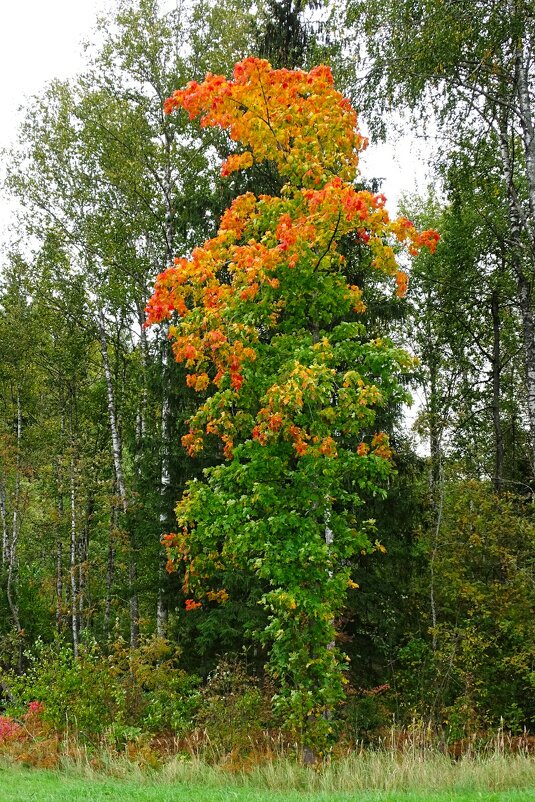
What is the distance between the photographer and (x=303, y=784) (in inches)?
240

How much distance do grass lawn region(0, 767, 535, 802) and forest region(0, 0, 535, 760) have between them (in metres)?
0.86

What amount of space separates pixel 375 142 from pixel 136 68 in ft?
26.9

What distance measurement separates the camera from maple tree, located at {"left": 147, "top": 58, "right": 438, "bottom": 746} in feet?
19.5

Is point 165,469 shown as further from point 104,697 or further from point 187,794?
point 187,794

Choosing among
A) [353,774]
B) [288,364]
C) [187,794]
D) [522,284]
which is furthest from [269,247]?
[522,284]

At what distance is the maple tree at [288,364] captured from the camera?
5.96 meters

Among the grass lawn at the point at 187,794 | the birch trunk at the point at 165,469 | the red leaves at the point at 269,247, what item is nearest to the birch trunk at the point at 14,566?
the birch trunk at the point at 165,469

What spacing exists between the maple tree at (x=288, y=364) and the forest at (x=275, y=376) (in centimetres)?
4

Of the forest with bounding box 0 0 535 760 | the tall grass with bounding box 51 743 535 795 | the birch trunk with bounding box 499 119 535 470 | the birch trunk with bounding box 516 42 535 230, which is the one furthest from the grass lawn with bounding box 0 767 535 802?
the birch trunk with bounding box 516 42 535 230

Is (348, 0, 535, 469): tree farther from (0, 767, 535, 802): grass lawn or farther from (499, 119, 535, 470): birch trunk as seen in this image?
(0, 767, 535, 802): grass lawn

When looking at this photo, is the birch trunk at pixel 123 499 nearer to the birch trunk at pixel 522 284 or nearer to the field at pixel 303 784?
the field at pixel 303 784

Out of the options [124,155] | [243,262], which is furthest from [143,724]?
[124,155]

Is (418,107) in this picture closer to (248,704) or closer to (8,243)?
(248,704)

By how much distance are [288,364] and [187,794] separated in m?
3.86
